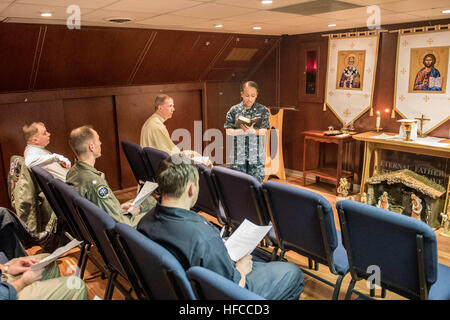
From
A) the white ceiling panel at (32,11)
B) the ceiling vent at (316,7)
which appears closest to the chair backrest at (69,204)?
the white ceiling panel at (32,11)

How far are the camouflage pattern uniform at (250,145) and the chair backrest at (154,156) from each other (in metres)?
1.03

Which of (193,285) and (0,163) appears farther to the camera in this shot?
(0,163)

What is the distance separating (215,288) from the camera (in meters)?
1.36

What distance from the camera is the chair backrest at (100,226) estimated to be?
2.03 m

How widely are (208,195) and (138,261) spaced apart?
1.49 meters

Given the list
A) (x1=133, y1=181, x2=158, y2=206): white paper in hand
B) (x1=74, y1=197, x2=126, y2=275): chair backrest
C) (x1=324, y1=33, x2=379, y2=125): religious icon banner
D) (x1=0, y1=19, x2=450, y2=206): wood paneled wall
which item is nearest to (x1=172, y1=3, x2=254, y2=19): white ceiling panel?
(x1=0, y1=19, x2=450, y2=206): wood paneled wall

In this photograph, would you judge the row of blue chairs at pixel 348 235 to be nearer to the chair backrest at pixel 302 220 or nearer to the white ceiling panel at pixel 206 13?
the chair backrest at pixel 302 220

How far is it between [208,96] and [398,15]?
136 inches

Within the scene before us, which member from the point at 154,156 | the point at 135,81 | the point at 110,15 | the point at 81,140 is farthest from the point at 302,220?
the point at 135,81

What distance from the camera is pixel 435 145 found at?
425 centimetres

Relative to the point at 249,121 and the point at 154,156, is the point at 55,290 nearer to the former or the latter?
the point at 154,156

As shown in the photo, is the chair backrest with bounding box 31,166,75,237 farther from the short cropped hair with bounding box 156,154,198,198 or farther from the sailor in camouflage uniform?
the short cropped hair with bounding box 156,154,198,198

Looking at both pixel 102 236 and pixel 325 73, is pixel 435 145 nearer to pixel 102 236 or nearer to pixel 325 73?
pixel 325 73

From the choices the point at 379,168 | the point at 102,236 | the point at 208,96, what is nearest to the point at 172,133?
the point at 208,96
